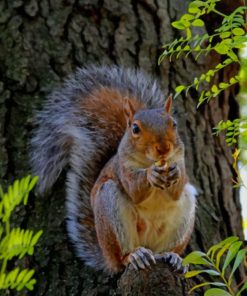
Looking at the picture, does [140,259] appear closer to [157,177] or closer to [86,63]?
[157,177]

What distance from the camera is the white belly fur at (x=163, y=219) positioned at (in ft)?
6.42

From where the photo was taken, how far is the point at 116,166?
80.5 inches

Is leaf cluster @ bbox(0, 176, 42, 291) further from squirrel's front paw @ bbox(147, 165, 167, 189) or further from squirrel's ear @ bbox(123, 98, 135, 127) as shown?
squirrel's ear @ bbox(123, 98, 135, 127)

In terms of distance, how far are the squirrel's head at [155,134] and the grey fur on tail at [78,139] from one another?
271 millimetres

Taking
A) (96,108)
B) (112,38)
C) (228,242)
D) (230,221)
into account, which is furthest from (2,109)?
(228,242)

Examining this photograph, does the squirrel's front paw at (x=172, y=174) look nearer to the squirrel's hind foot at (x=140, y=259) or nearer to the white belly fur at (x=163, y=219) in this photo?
the white belly fur at (x=163, y=219)

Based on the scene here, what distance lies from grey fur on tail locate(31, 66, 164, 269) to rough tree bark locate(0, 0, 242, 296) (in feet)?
0.13

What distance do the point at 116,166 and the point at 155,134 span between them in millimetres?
252

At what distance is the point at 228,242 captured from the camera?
3.33 feet

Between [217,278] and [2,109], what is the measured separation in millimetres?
883

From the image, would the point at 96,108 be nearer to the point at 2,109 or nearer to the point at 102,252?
the point at 2,109

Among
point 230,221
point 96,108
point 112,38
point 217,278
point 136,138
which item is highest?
point 112,38

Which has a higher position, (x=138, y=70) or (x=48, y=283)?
(x=138, y=70)

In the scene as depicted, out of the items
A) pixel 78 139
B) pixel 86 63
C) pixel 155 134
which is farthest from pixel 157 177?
pixel 86 63
